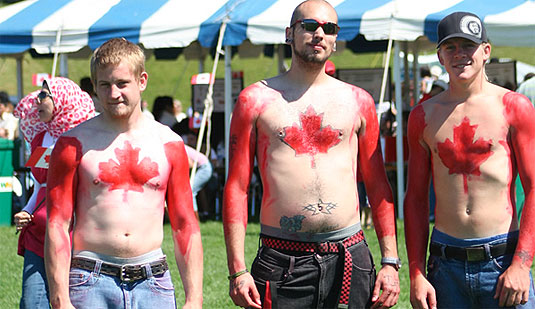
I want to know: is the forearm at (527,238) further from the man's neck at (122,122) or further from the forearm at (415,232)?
the man's neck at (122,122)

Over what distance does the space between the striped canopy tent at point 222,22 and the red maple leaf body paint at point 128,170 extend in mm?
7507

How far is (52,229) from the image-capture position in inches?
142

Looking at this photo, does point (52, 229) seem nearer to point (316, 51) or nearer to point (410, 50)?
point (316, 51)

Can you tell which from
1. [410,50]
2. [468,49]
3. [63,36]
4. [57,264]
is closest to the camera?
[57,264]

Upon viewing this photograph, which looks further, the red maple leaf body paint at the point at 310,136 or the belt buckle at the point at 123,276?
the red maple leaf body paint at the point at 310,136

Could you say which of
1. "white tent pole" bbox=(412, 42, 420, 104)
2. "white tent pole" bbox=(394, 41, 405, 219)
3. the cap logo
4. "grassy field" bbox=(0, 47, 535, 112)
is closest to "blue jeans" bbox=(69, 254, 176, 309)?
the cap logo

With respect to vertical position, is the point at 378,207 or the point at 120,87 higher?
the point at 120,87

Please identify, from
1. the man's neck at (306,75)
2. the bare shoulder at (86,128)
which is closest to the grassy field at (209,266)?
the man's neck at (306,75)

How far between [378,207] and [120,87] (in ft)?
4.14

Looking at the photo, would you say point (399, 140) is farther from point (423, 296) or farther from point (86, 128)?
point (86, 128)

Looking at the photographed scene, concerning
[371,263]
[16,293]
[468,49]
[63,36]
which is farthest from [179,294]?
[63,36]

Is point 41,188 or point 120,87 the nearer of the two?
point 120,87

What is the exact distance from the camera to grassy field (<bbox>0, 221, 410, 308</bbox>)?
7.43 metres

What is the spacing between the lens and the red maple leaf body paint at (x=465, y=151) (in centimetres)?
381
